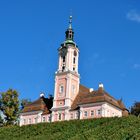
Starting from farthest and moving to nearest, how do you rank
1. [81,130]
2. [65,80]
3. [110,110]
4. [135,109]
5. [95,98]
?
[65,80] → [135,109] → [95,98] → [110,110] → [81,130]

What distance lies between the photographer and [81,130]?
51656 millimetres

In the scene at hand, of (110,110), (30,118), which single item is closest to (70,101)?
(110,110)

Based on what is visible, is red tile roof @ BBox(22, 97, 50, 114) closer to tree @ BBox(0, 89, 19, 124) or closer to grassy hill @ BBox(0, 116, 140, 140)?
tree @ BBox(0, 89, 19, 124)

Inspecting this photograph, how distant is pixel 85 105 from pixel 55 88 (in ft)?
26.0

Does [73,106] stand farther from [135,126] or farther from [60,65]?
[135,126]

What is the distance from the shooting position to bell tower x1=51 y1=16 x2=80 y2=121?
78.6 meters

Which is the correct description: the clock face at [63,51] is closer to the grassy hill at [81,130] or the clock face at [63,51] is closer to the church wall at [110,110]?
the church wall at [110,110]

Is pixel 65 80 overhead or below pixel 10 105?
overhead

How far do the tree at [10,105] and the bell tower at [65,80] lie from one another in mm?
6913

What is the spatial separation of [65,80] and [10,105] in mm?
10670

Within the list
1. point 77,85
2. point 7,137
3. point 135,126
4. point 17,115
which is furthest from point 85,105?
point 135,126

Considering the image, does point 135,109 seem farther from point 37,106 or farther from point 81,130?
point 81,130

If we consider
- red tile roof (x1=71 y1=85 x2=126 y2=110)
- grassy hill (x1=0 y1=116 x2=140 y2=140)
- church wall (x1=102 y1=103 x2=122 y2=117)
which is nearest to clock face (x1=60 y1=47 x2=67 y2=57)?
red tile roof (x1=71 y1=85 x2=126 y2=110)

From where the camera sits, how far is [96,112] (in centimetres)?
7475
